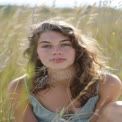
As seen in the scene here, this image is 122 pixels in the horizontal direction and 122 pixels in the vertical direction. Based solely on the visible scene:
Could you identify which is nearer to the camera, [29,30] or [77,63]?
[77,63]

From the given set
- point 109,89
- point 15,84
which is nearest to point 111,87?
point 109,89

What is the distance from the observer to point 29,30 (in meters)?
2.38

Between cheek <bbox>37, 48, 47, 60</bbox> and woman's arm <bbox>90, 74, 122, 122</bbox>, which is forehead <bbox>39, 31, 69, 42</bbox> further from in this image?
woman's arm <bbox>90, 74, 122, 122</bbox>

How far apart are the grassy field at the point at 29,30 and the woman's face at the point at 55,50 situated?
16cm

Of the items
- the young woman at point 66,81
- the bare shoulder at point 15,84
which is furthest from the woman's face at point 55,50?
the bare shoulder at point 15,84

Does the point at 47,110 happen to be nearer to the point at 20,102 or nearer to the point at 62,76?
the point at 62,76

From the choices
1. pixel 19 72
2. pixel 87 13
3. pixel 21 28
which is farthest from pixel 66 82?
pixel 87 13

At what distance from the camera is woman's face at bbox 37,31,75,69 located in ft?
6.65

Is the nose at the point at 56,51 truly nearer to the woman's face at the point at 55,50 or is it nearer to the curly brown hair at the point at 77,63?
the woman's face at the point at 55,50

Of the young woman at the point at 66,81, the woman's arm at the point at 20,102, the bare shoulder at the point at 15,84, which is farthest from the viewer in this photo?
the young woman at the point at 66,81

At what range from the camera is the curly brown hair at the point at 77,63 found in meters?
2.17

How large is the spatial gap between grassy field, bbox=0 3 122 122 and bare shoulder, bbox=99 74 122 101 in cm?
8

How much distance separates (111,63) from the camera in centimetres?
248

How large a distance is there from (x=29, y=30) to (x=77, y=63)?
0.33m
